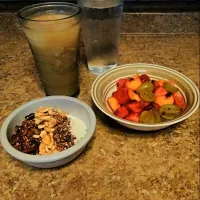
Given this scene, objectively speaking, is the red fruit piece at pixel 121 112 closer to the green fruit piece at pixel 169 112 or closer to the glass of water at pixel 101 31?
the green fruit piece at pixel 169 112

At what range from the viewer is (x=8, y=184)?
0.53 metres

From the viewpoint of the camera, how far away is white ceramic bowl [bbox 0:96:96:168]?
0.50 m

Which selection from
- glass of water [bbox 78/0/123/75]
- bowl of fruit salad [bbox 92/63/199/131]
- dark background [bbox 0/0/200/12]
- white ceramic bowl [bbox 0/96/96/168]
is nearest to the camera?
white ceramic bowl [bbox 0/96/96/168]

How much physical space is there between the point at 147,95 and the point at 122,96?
0.19 feet

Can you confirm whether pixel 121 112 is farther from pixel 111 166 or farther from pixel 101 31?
pixel 101 31

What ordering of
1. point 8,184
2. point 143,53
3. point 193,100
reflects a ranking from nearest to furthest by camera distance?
1. point 8,184
2. point 193,100
3. point 143,53

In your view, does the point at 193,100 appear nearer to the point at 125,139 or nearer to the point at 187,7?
the point at 125,139

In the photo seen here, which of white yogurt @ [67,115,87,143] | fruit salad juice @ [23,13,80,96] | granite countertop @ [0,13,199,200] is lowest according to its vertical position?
granite countertop @ [0,13,199,200]

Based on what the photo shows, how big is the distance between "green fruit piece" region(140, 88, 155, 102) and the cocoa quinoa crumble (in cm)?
18

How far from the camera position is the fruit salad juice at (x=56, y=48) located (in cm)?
60

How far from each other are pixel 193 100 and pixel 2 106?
48cm

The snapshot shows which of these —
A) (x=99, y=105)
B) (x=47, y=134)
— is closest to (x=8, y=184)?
(x=47, y=134)

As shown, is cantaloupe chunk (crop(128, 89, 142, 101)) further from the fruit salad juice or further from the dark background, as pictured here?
the dark background

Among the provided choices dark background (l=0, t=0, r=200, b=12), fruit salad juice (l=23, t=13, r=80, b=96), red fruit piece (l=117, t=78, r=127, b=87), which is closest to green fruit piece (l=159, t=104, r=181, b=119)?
red fruit piece (l=117, t=78, r=127, b=87)
